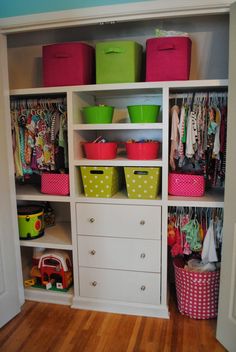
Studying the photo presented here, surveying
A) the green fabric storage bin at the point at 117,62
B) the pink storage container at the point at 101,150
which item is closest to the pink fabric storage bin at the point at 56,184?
the pink storage container at the point at 101,150

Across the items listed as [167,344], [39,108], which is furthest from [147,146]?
[167,344]

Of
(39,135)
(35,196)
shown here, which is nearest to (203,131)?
(39,135)

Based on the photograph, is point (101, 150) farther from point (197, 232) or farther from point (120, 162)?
point (197, 232)

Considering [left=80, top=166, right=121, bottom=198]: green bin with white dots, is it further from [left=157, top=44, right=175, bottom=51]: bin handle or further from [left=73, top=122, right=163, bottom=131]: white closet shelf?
[left=157, top=44, right=175, bottom=51]: bin handle

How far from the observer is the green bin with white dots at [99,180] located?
2.16 m

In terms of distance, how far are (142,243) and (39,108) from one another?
4.23 feet

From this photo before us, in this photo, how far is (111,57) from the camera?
208cm

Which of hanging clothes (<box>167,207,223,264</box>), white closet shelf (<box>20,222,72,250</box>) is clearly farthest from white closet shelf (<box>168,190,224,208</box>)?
white closet shelf (<box>20,222,72,250</box>)

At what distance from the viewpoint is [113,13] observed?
1.92 m

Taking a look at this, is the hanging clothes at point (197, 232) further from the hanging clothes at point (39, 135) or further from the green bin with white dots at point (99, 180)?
the hanging clothes at point (39, 135)

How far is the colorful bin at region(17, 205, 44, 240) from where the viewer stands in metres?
2.42

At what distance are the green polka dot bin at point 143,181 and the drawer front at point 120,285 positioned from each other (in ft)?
1.90

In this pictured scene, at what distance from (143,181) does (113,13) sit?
3.61 ft

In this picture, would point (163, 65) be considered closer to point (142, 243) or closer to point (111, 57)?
point (111, 57)
